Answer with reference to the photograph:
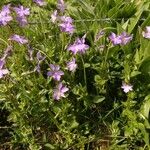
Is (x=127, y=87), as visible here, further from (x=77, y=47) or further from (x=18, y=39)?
(x=18, y=39)

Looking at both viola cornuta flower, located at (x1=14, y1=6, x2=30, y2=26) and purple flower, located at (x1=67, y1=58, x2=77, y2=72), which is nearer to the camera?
purple flower, located at (x1=67, y1=58, x2=77, y2=72)

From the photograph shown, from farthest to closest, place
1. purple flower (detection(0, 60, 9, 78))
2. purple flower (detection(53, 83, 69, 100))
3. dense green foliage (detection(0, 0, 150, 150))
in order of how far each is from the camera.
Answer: dense green foliage (detection(0, 0, 150, 150)) < purple flower (detection(53, 83, 69, 100)) < purple flower (detection(0, 60, 9, 78))

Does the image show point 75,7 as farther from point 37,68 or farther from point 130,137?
point 130,137

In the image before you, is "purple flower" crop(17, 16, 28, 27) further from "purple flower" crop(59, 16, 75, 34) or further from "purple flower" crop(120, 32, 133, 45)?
"purple flower" crop(120, 32, 133, 45)

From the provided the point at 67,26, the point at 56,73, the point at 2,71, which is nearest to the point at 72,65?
the point at 56,73

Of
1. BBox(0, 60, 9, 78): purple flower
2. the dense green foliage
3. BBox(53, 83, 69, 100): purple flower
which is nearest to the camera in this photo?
BBox(0, 60, 9, 78): purple flower

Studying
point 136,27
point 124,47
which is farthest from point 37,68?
point 136,27

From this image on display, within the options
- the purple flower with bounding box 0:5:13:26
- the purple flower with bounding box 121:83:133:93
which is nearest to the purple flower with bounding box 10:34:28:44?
the purple flower with bounding box 0:5:13:26

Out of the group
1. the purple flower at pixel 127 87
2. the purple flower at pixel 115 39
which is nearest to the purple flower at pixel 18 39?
the purple flower at pixel 115 39

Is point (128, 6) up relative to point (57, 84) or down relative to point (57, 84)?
up
